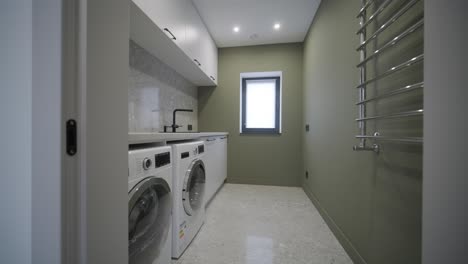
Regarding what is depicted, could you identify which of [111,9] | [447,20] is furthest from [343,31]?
[111,9]

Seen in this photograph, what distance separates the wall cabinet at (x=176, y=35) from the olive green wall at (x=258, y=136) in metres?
0.46

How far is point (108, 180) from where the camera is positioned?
1.41 ft

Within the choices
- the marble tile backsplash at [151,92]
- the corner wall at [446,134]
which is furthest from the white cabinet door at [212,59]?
the corner wall at [446,134]

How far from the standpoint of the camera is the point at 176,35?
5.23ft

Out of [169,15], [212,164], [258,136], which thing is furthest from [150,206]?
[258,136]

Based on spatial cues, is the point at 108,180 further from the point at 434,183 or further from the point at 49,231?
the point at 434,183

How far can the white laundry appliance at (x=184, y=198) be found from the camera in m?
1.17

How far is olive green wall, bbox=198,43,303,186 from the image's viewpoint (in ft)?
9.52

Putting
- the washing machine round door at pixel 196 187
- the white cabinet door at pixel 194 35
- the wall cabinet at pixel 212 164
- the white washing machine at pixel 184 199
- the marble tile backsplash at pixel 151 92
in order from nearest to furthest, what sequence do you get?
the white washing machine at pixel 184 199
the washing machine round door at pixel 196 187
the marble tile backsplash at pixel 151 92
the white cabinet door at pixel 194 35
the wall cabinet at pixel 212 164

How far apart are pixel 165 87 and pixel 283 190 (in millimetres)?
2228

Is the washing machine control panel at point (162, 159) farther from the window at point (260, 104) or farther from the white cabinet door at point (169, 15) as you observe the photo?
the window at point (260, 104)

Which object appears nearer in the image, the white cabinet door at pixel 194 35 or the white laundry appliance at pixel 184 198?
the white laundry appliance at pixel 184 198

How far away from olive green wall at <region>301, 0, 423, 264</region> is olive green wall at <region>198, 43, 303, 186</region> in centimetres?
60

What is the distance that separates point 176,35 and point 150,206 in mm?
1428
